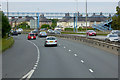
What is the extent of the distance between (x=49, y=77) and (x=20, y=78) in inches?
54.5

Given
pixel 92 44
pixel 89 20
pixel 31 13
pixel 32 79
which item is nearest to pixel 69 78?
pixel 32 79

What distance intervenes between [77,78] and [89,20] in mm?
157458

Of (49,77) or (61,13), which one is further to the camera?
(61,13)

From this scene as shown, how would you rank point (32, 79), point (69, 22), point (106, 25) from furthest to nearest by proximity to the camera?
point (69, 22) < point (106, 25) < point (32, 79)

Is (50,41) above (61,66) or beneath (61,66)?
above

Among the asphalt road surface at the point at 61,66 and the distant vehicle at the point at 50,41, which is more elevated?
the distant vehicle at the point at 50,41

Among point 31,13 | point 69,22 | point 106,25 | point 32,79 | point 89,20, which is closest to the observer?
point 32,79

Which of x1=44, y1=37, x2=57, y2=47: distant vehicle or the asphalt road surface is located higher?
x1=44, y1=37, x2=57, y2=47: distant vehicle

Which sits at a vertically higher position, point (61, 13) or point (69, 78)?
point (61, 13)

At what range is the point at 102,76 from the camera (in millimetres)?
13922

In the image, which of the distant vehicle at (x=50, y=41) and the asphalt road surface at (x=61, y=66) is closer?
the asphalt road surface at (x=61, y=66)

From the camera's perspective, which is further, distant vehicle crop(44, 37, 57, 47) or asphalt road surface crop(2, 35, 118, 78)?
distant vehicle crop(44, 37, 57, 47)

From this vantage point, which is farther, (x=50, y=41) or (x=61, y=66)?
(x=50, y=41)

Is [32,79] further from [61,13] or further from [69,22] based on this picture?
[69,22]
